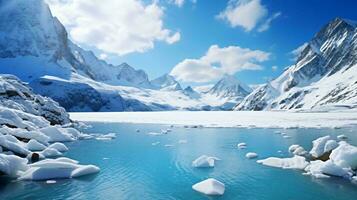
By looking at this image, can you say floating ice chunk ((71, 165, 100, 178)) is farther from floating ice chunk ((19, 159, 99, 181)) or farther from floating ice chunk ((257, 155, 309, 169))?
floating ice chunk ((257, 155, 309, 169))

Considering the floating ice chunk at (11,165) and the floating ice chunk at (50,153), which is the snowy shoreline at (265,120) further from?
the floating ice chunk at (11,165)

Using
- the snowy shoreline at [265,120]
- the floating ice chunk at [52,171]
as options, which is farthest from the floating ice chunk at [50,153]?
the snowy shoreline at [265,120]

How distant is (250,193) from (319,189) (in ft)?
14.6

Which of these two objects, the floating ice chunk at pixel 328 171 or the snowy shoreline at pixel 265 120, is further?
the snowy shoreline at pixel 265 120

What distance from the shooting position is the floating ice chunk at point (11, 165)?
2392 centimetres

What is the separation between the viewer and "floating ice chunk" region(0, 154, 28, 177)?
78.5ft

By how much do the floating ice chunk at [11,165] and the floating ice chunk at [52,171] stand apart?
0.54 meters

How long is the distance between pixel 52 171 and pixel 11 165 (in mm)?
2688

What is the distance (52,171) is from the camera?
2481 centimetres

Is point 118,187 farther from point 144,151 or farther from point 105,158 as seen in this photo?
point 144,151

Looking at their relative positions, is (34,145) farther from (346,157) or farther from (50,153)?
(346,157)

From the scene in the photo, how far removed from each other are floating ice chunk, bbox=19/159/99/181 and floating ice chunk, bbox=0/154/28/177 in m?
0.54

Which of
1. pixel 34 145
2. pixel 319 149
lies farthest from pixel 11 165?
pixel 319 149

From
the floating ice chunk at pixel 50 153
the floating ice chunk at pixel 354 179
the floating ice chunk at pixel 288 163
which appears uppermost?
the floating ice chunk at pixel 50 153
